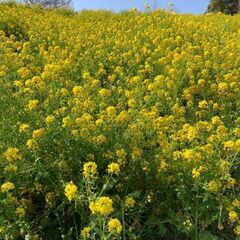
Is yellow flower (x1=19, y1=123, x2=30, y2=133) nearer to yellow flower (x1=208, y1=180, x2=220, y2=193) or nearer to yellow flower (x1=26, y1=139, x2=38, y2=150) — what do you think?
yellow flower (x1=26, y1=139, x2=38, y2=150)

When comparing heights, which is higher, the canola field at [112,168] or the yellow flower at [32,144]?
the yellow flower at [32,144]

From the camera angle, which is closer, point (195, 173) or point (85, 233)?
point (85, 233)

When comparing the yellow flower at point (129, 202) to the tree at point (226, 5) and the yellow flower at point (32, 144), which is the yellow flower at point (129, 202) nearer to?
the yellow flower at point (32, 144)

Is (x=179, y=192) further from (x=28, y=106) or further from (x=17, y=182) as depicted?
(x=28, y=106)

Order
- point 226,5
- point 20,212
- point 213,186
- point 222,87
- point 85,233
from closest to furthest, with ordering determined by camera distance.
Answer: point 85,233 < point 20,212 < point 213,186 < point 222,87 < point 226,5

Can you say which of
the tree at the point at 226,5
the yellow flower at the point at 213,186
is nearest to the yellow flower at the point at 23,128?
the yellow flower at the point at 213,186

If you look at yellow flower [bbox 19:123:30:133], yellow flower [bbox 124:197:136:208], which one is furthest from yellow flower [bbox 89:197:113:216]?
yellow flower [bbox 19:123:30:133]

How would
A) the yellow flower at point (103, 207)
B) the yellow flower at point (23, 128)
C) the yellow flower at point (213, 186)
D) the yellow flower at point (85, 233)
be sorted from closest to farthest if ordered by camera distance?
the yellow flower at point (103, 207) < the yellow flower at point (85, 233) < the yellow flower at point (213, 186) < the yellow flower at point (23, 128)

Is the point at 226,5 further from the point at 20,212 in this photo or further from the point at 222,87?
the point at 20,212

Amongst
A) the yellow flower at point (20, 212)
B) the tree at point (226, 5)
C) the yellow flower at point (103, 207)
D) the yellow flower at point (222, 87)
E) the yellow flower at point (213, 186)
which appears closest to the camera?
the yellow flower at point (103, 207)

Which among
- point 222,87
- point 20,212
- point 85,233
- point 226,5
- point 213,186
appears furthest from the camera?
point 226,5

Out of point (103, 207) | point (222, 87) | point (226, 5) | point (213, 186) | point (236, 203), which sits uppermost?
point (103, 207)

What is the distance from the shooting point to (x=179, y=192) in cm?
289

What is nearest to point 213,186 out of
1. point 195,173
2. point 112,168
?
point 195,173
